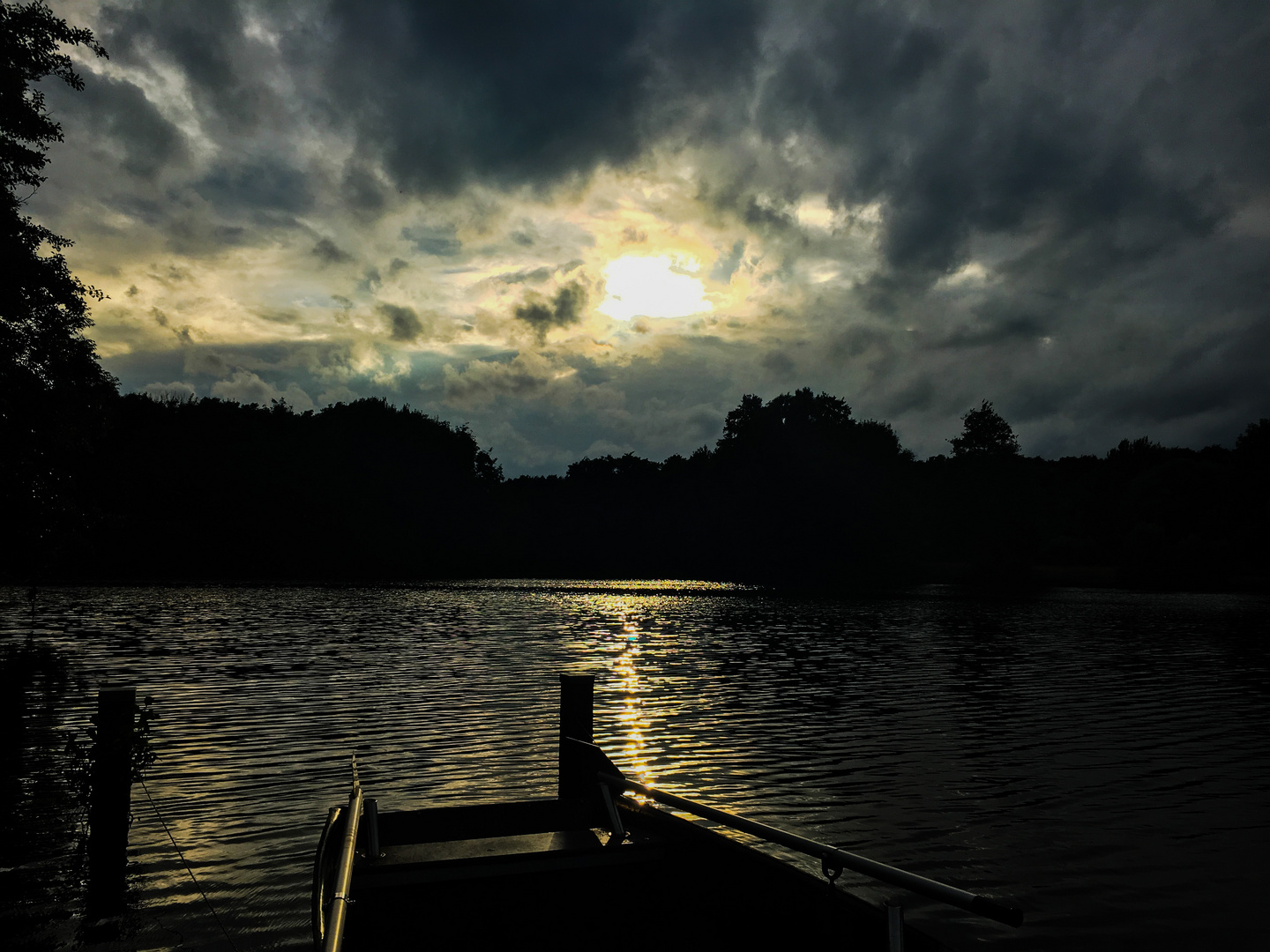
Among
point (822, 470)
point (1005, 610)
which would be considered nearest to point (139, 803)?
point (1005, 610)

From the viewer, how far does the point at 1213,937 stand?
7793mm

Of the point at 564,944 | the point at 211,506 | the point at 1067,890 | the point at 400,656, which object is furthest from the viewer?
the point at 211,506

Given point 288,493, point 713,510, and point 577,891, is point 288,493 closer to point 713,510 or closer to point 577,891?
point 713,510

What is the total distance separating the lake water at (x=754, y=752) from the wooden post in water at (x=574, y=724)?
9.05 feet

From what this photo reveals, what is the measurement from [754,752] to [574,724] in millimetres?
6560

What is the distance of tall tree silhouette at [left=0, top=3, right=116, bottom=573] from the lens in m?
22.3

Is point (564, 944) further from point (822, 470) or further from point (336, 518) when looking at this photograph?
point (336, 518)

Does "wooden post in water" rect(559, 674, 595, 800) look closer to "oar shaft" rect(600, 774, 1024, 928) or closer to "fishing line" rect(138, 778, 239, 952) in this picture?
"oar shaft" rect(600, 774, 1024, 928)

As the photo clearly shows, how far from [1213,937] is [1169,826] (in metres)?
3.72

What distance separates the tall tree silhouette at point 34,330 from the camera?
2234cm

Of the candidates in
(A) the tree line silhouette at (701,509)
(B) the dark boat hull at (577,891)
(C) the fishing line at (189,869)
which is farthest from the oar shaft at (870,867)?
(A) the tree line silhouette at (701,509)

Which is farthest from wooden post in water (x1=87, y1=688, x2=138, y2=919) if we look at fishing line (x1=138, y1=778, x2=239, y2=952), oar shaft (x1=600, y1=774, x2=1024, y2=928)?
oar shaft (x1=600, y1=774, x2=1024, y2=928)

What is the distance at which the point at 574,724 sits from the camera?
9.43 meters

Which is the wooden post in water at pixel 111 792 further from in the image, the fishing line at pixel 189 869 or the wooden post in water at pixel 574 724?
the wooden post in water at pixel 574 724
